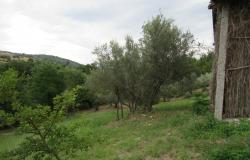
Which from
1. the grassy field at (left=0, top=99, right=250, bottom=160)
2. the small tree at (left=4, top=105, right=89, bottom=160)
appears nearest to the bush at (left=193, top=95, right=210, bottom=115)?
the grassy field at (left=0, top=99, right=250, bottom=160)

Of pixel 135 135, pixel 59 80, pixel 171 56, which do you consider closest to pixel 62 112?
pixel 135 135

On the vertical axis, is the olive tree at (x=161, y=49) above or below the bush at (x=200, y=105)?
above

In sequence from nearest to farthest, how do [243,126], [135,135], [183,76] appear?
[243,126], [135,135], [183,76]

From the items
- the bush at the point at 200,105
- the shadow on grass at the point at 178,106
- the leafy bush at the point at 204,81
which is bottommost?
the shadow on grass at the point at 178,106

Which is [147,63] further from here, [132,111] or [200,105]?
[200,105]

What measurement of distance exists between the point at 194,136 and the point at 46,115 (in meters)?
5.33

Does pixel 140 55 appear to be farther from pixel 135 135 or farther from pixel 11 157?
pixel 11 157

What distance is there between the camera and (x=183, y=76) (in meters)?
21.5

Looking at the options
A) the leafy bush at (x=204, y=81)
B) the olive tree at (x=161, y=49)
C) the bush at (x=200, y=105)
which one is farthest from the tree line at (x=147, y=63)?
the leafy bush at (x=204, y=81)

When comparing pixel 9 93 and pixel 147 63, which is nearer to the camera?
pixel 9 93

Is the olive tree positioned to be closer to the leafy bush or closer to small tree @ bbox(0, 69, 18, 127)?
the leafy bush

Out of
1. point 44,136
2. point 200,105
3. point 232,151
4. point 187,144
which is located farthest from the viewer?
point 200,105

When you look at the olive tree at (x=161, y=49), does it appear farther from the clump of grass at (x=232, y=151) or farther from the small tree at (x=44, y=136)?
the small tree at (x=44, y=136)

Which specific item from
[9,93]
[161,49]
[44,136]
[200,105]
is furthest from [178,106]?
[9,93]
